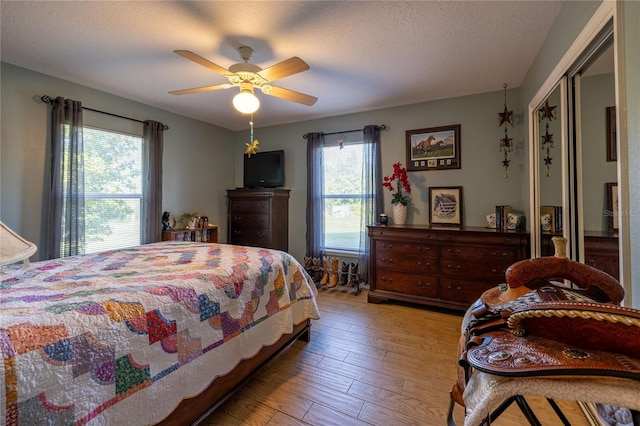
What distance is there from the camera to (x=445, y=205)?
135 inches

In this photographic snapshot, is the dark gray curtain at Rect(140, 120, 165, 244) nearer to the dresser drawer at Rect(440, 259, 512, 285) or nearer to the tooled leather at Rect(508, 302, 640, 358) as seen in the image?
the dresser drawer at Rect(440, 259, 512, 285)

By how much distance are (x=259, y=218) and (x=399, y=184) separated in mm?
2129

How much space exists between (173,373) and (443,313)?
2.68 meters

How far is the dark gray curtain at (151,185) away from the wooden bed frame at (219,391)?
8.22 feet

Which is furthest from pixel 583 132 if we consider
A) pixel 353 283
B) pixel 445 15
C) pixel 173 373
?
pixel 353 283

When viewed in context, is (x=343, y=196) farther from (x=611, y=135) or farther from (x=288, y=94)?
(x=611, y=135)

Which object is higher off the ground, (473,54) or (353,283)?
(473,54)

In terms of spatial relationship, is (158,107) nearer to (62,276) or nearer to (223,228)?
(223,228)

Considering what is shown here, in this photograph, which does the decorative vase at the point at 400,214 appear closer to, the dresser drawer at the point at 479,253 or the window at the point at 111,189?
the dresser drawer at the point at 479,253

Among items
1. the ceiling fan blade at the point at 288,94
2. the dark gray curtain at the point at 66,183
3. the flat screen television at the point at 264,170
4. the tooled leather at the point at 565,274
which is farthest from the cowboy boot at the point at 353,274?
the dark gray curtain at the point at 66,183

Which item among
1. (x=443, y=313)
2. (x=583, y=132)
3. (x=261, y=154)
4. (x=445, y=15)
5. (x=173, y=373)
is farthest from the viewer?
(x=261, y=154)

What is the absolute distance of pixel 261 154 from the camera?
460cm

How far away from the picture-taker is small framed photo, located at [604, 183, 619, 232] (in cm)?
121

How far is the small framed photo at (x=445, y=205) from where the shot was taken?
11.1 feet
